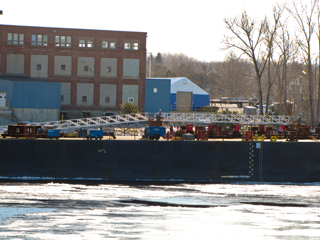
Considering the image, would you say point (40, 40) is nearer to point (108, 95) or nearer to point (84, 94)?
point (84, 94)

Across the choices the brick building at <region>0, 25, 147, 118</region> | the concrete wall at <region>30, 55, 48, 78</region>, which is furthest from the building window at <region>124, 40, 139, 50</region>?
the concrete wall at <region>30, 55, 48, 78</region>

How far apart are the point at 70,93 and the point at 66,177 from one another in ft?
123

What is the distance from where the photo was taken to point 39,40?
73.9 metres

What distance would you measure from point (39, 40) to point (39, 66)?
4.65 metres

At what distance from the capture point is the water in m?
22.2

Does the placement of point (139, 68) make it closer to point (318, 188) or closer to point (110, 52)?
point (110, 52)

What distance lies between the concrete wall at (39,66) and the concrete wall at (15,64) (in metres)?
1.89

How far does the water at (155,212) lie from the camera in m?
22.2

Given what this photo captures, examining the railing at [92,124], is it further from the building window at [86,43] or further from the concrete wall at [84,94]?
the building window at [86,43]

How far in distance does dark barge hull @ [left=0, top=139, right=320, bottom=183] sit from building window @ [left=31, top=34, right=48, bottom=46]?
128 feet

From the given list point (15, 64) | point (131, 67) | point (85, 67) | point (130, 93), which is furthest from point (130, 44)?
point (15, 64)

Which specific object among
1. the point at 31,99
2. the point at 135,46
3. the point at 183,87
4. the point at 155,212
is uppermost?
the point at 135,46

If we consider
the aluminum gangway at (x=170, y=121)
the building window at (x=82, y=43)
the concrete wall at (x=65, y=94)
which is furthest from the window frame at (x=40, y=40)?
the aluminum gangway at (x=170, y=121)

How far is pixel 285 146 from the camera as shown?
4025cm
